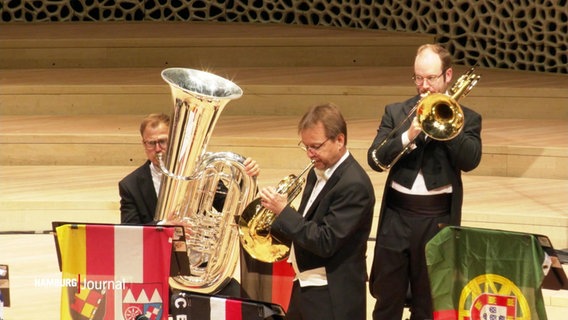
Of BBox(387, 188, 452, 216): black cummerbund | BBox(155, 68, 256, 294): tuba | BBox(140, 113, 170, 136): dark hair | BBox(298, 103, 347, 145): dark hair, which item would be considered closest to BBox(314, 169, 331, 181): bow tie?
BBox(298, 103, 347, 145): dark hair

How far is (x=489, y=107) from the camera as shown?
6879mm

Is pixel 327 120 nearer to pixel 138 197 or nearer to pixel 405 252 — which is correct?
pixel 405 252

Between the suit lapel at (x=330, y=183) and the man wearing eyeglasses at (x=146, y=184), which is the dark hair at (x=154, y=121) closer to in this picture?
the man wearing eyeglasses at (x=146, y=184)

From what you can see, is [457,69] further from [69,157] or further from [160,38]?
[69,157]

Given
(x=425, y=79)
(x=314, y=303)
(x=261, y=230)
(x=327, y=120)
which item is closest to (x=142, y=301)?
(x=261, y=230)

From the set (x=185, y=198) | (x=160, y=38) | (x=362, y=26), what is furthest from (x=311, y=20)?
(x=185, y=198)

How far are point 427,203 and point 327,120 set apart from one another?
0.69 metres

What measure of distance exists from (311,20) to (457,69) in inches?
60.7

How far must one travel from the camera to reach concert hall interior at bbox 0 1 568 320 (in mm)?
5586

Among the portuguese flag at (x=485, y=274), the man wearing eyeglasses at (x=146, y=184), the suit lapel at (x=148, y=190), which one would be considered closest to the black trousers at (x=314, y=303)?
the portuguese flag at (x=485, y=274)

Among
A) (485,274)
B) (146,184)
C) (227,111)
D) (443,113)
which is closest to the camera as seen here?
(485,274)

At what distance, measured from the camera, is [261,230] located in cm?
364

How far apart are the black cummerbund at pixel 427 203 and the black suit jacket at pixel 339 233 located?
1.38 feet

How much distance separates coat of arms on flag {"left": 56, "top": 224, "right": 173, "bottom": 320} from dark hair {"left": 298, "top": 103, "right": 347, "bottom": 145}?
2.06 feet
